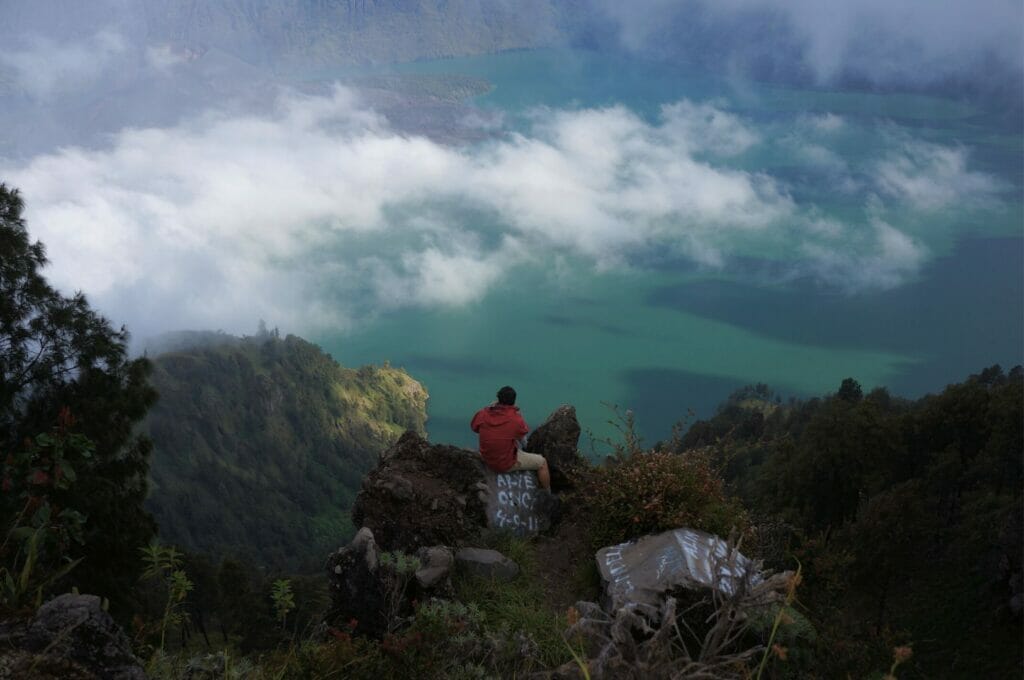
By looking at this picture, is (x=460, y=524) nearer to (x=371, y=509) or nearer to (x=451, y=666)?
(x=371, y=509)

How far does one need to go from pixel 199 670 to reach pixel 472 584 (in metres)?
3.10

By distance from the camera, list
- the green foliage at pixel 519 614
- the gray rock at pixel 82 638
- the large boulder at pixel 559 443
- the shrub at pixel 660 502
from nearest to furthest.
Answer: the gray rock at pixel 82 638 → the green foliage at pixel 519 614 → the shrub at pixel 660 502 → the large boulder at pixel 559 443

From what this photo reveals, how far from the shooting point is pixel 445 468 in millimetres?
8703

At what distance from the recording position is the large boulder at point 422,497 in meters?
7.86

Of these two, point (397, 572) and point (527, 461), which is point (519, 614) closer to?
point (397, 572)

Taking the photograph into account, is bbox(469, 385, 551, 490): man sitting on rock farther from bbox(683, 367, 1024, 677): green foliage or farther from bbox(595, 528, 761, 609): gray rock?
bbox(683, 367, 1024, 677): green foliage

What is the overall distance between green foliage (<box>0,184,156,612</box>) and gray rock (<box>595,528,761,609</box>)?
7503 millimetres

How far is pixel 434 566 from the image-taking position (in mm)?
7035

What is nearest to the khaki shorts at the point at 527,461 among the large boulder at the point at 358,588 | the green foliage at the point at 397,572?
the green foliage at the point at 397,572

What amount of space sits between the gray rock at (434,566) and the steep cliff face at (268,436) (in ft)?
264

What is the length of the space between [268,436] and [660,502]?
108 m

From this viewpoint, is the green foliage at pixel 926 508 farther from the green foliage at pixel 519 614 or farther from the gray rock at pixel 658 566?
the green foliage at pixel 519 614

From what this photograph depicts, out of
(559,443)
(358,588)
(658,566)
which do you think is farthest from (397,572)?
(559,443)

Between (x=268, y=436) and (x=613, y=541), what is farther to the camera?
(x=268, y=436)
